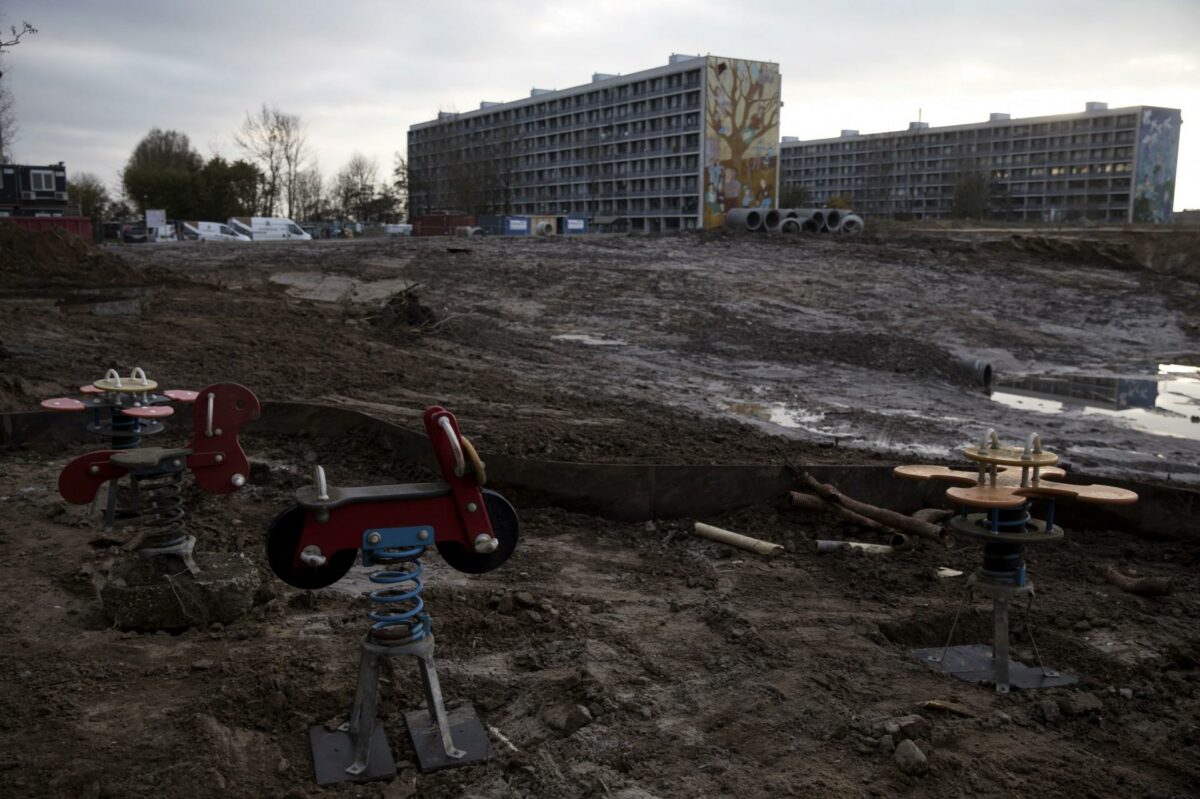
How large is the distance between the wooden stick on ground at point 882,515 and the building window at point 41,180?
3991cm

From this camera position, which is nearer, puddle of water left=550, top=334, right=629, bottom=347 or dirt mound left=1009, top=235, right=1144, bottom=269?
puddle of water left=550, top=334, right=629, bottom=347

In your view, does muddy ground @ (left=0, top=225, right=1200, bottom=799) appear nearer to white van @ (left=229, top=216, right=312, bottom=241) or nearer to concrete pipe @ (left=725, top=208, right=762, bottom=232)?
concrete pipe @ (left=725, top=208, right=762, bottom=232)

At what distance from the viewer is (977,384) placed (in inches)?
619

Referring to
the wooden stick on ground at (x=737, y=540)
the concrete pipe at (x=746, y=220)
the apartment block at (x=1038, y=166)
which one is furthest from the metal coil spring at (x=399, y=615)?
the apartment block at (x=1038, y=166)

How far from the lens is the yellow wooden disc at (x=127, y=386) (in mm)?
4723

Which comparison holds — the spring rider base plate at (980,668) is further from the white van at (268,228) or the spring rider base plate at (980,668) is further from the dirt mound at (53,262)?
the white van at (268,228)

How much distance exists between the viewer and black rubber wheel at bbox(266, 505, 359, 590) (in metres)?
3.50

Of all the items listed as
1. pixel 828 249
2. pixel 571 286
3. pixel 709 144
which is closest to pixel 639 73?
pixel 709 144

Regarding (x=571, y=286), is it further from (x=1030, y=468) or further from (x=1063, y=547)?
(x=1030, y=468)

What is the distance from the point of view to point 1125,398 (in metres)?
15.4

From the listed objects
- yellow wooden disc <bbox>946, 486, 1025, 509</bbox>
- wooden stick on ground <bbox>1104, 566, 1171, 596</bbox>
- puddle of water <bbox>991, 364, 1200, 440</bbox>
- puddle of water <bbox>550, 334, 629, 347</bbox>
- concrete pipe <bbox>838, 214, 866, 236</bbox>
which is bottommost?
puddle of water <bbox>991, 364, 1200, 440</bbox>

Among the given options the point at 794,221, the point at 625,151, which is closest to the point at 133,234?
the point at 794,221

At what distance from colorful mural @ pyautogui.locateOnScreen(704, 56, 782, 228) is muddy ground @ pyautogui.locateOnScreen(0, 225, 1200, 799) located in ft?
244

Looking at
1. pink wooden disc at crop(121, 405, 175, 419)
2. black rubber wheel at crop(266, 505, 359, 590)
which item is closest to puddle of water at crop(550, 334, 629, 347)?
pink wooden disc at crop(121, 405, 175, 419)
